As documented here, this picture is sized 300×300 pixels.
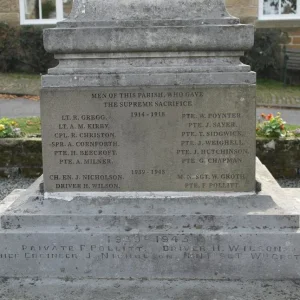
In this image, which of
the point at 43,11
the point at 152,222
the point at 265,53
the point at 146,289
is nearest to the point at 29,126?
the point at 152,222

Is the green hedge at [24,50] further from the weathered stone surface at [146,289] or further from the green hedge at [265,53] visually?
the weathered stone surface at [146,289]

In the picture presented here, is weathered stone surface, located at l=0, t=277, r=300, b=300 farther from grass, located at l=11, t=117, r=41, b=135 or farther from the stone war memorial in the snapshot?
grass, located at l=11, t=117, r=41, b=135

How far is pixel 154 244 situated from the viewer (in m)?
4.21

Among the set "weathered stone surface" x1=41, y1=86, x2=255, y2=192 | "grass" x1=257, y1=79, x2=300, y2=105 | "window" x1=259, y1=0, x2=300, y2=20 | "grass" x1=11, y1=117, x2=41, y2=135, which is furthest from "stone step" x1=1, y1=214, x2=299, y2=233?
"window" x1=259, y1=0, x2=300, y2=20

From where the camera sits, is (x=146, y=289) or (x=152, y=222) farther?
(x=152, y=222)

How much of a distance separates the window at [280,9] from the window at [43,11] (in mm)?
6167

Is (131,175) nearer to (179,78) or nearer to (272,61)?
(179,78)

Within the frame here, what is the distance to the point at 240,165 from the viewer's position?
174 inches

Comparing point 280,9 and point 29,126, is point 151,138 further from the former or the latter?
point 280,9

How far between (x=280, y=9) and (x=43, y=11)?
7.63 meters

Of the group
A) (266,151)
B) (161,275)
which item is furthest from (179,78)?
(266,151)

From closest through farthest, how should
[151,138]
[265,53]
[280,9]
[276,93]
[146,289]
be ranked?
[146,289]
[151,138]
[276,93]
[265,53]
[280,9]

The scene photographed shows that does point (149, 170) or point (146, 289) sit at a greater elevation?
point (149, 170)

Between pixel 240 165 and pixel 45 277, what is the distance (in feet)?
5.48
